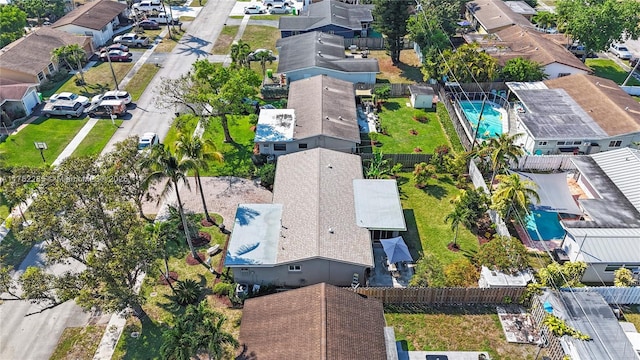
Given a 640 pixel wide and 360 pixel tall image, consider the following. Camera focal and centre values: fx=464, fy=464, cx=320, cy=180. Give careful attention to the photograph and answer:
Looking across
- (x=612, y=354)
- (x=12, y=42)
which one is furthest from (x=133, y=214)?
(x=12, y=42)

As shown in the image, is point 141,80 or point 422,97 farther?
point 141,80

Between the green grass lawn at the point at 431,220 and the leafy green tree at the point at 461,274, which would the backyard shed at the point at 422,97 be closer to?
the green grass lawn at the point at 431,220

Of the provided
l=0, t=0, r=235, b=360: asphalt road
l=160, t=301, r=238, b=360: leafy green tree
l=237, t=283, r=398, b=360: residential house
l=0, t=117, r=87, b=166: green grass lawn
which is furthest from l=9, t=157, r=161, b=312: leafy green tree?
l=0, t=117, r=87, b=166: green grass lawn

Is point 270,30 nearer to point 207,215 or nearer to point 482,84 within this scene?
point 482,84

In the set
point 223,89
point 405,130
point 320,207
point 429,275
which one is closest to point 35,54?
point 223,89

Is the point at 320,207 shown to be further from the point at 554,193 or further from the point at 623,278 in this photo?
the point at 623,278

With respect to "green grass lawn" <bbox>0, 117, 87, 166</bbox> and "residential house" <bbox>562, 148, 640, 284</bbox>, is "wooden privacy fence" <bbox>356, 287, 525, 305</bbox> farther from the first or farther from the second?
"green grass lawn" <bbox>0, 117, 87, 166</bbox>
